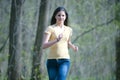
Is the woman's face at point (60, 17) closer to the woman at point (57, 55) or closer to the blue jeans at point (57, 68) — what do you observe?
the woman at point (57, 55)

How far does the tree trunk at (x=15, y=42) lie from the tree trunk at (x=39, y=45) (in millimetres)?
387

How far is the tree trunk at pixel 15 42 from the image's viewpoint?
798cm

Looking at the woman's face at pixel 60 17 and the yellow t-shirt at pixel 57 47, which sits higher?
the woman's face at pixel 60 17

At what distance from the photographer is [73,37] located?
382 inches

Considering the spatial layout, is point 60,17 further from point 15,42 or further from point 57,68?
point 15,42

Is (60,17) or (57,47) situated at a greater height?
(60,17)

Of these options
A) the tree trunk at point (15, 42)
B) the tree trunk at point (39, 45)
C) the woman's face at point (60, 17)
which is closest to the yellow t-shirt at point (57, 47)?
the woman's face at point (60, 17)

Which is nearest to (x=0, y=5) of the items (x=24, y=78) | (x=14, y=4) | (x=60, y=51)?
(x=14, y=4)

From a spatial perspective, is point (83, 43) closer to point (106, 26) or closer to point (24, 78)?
point (106, 26)

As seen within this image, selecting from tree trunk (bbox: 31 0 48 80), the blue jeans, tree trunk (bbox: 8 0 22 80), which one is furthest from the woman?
tree trunk (bbox: 8 0 22 80)

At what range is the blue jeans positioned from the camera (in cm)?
448

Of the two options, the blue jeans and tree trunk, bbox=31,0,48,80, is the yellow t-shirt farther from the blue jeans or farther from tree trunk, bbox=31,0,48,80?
tree trunk, bbox=31,0,48,80

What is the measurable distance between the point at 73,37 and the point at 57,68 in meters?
5.18

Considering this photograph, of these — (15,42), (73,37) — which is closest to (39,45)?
(15,42)
